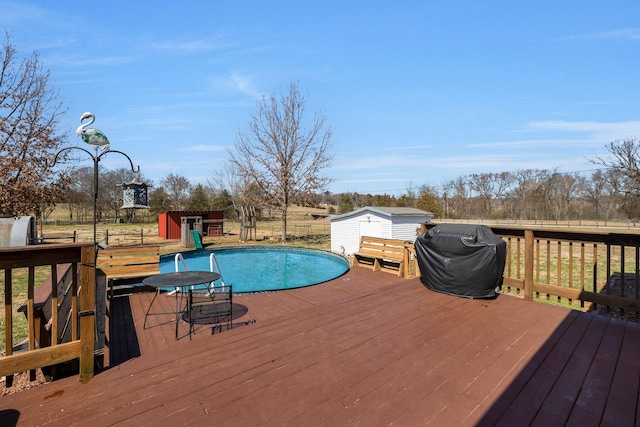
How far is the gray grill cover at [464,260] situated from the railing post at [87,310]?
13.4 feet

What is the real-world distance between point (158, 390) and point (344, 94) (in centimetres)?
1355

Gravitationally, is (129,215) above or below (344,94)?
below

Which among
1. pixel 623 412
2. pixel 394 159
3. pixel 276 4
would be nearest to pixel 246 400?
pixel 623 412

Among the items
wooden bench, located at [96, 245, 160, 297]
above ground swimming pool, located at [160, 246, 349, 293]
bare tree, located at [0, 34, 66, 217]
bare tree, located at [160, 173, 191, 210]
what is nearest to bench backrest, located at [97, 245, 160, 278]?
wooden bench, located at [96, 245, 160, 297]

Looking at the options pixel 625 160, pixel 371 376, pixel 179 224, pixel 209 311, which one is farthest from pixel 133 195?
pixel 625 160

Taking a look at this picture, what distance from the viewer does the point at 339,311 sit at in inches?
146

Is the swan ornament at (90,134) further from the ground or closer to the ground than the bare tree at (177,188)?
closer to the ground

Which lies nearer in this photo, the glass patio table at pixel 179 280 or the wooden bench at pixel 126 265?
the glass patio table at pixel 179 280

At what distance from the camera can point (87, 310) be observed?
6.98 ft

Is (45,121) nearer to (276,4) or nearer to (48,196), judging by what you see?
(48,196)

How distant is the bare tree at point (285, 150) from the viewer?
15812 mm

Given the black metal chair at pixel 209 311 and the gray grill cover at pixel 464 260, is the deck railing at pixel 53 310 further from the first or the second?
the gray grill cover at pixel 464 260

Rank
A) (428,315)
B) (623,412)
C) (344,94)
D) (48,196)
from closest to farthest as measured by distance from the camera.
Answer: (623,412) → (428,315) → (48,196) → (344,94)

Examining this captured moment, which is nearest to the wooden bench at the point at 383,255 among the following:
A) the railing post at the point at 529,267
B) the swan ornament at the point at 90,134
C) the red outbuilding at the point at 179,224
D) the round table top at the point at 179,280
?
the railing post at the point at 529,267
